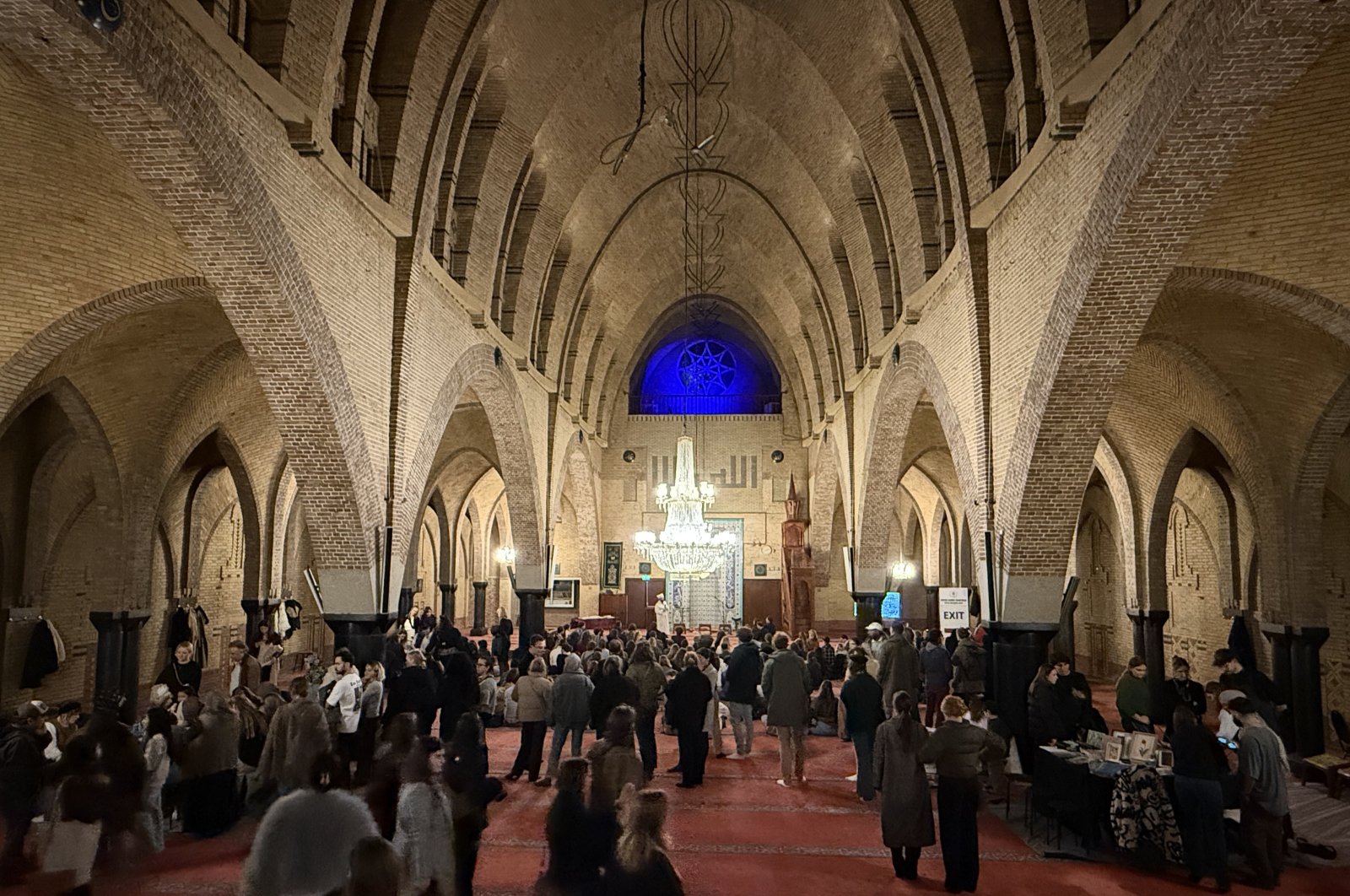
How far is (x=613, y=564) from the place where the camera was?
27.3m

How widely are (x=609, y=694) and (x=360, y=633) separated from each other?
3.53 metres

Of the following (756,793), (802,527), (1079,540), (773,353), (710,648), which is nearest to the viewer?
(756,793)

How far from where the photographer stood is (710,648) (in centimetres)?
1243

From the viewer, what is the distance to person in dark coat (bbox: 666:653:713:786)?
344 inches

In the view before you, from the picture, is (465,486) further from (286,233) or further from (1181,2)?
(1181,2)

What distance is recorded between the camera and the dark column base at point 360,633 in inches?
398

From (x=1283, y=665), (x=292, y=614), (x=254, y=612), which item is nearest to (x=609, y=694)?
(x=1283, y=665)

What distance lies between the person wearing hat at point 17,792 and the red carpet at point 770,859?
25.7 inches

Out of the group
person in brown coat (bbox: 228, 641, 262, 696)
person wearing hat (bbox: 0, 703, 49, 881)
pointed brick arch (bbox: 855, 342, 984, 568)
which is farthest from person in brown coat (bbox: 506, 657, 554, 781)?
pointed brick arch (bbox: 855, 342, 984, 568)

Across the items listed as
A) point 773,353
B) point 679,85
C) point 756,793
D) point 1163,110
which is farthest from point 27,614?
point 773,353

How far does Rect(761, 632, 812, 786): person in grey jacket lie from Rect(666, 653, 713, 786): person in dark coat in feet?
2.10

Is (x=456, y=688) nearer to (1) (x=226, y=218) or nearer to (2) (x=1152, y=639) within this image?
(1) (x=226, y=218)

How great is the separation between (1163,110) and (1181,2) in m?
0.66

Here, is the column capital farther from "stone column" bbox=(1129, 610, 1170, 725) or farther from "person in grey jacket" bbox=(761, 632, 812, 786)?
"person in grey jacket" bbox=(761, 632, 812, 786)
